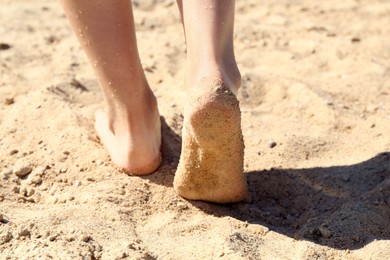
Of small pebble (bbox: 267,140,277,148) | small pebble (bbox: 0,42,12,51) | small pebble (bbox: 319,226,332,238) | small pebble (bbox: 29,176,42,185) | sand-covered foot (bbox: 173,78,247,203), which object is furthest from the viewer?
small pebble (bbox: 0,42,12,51)

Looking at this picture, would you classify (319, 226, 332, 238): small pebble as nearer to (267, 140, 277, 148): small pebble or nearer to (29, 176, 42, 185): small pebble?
(267, 140, 277, 148): small pebble

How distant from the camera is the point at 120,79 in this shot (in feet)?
6.02

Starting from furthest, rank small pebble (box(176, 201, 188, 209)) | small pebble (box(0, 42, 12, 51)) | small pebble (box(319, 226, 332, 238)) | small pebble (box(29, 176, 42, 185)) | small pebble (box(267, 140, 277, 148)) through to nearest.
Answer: small pebble (box(0, 42, 12, 51)) → small pebble (box(267, 140, 277, 148)) → small pebble (box(29, 176, 42, 185)) → small pebble (box(176, 201, 188, 209)) → small pebble (box(319, 226, 332, 238))

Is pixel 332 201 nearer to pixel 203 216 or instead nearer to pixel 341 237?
pixel 341 237

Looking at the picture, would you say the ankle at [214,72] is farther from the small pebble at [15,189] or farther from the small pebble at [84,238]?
the small pebble at [15,189]

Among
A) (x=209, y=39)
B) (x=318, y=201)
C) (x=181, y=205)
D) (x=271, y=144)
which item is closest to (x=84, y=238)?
(x=181, y=205)

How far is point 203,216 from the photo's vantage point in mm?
1762

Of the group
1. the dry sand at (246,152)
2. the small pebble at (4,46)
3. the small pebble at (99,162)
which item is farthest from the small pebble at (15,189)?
the small pebble at (4,46)

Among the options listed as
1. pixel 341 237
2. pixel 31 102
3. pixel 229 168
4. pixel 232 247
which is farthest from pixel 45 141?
pixel 341 237

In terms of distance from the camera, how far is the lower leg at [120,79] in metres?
1.75

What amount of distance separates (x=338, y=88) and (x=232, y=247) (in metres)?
1.22

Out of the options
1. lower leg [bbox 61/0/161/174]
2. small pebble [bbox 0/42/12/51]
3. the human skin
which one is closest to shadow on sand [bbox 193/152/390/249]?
the human skin

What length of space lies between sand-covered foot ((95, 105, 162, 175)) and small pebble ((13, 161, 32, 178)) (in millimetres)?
243

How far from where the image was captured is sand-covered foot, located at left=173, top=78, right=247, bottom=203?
5.09ft
